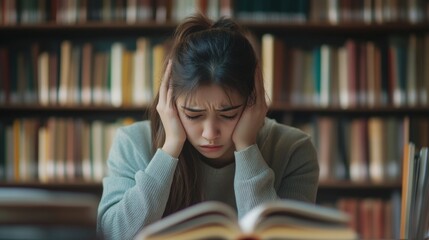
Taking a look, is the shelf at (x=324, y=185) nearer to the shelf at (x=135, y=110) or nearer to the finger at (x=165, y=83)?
the shelf at (x=135, y=110)

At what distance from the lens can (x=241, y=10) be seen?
9.14 ft

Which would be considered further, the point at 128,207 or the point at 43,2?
the point at 43,2

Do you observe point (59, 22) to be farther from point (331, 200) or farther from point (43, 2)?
point (331, 200)

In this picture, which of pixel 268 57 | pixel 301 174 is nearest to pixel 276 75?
pixel 268 57

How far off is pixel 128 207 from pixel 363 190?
1697mm

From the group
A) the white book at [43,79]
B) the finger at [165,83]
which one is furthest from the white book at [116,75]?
the finger at [165,83]

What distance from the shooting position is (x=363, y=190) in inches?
116

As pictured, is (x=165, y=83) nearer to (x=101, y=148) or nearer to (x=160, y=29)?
(x=101, y=148)

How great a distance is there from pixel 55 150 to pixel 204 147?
1.45 m

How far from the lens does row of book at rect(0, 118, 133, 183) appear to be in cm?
280

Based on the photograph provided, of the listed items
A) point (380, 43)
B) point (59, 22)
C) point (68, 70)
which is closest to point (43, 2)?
point (59, 22)

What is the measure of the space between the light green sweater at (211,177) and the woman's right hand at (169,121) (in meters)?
0.03

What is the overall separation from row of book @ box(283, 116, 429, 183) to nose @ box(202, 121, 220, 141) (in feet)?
4.48

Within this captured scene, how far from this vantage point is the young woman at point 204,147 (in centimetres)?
146
